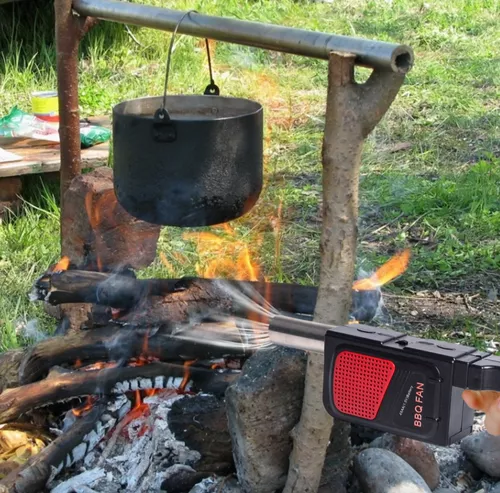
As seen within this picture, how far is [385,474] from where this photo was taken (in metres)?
2.40

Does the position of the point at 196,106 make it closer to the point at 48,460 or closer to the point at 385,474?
the point at 48,460

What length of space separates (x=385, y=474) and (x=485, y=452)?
0.39 meters

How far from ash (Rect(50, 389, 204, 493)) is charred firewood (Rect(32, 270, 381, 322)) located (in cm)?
39

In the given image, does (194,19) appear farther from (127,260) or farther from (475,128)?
(475,128)

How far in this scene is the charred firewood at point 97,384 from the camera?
277 cm

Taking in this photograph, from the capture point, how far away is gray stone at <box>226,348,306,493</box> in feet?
7.65

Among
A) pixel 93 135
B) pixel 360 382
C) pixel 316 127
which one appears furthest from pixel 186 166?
pixel 316 127

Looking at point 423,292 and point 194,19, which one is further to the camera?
point 423,292

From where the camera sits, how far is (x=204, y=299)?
9.94 feet

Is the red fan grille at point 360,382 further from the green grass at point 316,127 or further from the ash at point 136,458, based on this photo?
the green grass at point 316,127

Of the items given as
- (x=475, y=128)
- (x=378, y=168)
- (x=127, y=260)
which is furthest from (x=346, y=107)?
(x=475, y=128)

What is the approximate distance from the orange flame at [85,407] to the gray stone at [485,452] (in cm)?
114

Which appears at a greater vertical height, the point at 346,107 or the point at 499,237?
the point at 346,107

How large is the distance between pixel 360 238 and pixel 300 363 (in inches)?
93.7
